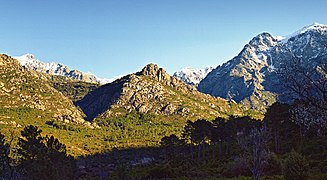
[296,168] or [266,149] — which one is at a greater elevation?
[266,149]

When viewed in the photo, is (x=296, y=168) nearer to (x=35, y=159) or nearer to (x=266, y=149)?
(x=35, y=159)

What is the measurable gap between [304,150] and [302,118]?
141 ft

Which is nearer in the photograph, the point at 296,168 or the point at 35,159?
the point at 296,168

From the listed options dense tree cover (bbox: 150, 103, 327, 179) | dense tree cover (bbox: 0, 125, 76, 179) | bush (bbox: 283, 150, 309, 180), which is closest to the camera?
bush (bbox: 283, 150, 309, 180)

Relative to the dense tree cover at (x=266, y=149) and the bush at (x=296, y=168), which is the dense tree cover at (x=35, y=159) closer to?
the dense tree cover at (x=266, y=149)

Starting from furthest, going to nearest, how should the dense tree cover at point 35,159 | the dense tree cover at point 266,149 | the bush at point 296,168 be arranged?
1. the dense tree cover at point 35,159
2. the dense tree cover at point 266,149
3. the bush at point 296,168

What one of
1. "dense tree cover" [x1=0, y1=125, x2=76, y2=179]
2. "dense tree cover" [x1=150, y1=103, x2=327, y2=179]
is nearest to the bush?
"dense tree cover" [x1=150, y1=103, x2=327, y2=179]

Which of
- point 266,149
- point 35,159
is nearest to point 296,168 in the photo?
point 35,159

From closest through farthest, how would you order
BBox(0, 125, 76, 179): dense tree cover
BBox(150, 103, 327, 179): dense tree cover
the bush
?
1. the bush
2. BBox(150, 103, 327, 179): dense tree cover
3. BBox(0, 125, 76, 179): dense tree cover

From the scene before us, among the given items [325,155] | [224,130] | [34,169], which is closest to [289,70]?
[34,169]

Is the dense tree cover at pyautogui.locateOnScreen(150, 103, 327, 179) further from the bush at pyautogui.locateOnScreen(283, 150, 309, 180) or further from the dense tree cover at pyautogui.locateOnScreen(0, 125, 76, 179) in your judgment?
the dense tree cover at pyautogui.locateOnScreen(0, 125, 76, 179)

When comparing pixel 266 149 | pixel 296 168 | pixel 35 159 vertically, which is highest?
pixel 266 149

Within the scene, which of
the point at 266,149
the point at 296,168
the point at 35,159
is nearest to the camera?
the point at 296,168

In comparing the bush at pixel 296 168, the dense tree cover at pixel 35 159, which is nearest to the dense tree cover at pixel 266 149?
the bush at pixel 296 168
